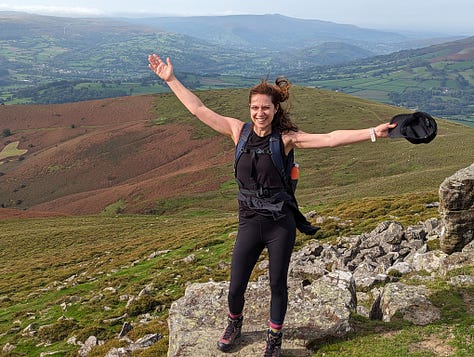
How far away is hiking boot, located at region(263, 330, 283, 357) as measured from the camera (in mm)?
7871

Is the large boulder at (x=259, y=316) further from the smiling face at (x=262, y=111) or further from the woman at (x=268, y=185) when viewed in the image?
the smiling face at (x=262, y=111)

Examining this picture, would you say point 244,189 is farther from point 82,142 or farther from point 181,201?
point 82,142

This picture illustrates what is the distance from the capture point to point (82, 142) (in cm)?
15075

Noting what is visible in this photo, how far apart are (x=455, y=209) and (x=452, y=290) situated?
17.7 feet

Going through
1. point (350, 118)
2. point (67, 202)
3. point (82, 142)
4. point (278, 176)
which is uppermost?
point (278, 176)

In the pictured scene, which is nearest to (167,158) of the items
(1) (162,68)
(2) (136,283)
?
(2) (136,283)

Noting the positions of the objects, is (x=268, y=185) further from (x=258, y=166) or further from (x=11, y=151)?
(x=11, y=151)

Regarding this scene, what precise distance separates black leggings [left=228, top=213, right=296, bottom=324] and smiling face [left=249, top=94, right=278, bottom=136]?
1719 mm

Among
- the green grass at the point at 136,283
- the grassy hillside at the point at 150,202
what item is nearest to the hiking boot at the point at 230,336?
the green grass at the point at 136,283

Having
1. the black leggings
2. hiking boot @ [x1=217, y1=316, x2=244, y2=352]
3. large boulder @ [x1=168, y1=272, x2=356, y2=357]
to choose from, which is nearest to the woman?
the black leggings

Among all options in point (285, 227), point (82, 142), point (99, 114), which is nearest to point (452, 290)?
point (285, 227)

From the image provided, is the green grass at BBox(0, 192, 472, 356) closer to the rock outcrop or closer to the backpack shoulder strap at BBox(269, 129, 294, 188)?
the rock outcrop

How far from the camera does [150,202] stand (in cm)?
8731

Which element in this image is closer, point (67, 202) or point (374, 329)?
point (374, 329)
